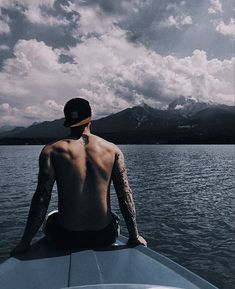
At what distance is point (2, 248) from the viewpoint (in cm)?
1555

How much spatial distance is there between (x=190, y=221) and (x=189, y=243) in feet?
16.8

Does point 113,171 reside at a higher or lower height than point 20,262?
higher

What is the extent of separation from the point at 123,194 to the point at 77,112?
1.55 meters

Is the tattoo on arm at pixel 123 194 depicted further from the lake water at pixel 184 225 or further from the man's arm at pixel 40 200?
the lake water at pixel 184 225

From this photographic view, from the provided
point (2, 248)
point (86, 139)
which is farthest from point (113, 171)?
point (2, 248)

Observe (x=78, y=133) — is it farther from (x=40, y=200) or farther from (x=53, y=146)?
(x=40, y=200)

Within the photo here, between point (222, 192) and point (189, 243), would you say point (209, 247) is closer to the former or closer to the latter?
point (189, 243)

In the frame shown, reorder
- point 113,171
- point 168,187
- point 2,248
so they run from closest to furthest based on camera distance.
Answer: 1. point 113,171
2. point 2,248
3. point 168,187

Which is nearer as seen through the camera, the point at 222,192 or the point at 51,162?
the point at 51,162

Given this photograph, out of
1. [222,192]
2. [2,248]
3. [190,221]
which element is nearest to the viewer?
[2,248]

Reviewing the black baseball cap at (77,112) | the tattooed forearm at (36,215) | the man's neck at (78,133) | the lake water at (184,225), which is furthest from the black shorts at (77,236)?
the lake water at (184,225)

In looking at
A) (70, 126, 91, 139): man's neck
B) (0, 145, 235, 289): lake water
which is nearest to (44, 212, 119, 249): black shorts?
(70, 126, 91, 139): man's neck

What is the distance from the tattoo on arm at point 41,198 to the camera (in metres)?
5.30

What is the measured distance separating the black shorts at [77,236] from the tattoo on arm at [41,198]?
0.43 meters
